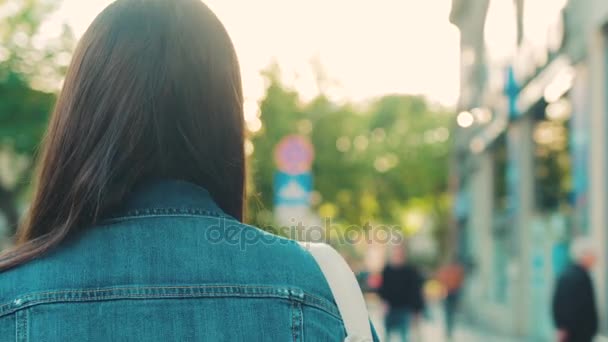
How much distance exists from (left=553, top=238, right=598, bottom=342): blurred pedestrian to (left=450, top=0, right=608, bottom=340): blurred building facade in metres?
1.20

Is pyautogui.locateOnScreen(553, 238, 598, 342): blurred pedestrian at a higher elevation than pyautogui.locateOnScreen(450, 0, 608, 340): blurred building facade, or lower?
lower

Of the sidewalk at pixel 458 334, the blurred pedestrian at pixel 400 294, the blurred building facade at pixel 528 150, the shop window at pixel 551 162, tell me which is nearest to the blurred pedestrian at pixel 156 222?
the blurred building facade at pixel 528 150

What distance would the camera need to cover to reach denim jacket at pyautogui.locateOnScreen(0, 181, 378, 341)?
4.87 feet

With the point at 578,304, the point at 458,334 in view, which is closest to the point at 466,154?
the point at 458,334

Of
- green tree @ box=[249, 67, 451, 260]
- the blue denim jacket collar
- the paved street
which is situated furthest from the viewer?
green tree @ box=[249, 67, 451, 260]

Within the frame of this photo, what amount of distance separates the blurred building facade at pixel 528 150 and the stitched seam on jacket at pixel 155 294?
914 cm

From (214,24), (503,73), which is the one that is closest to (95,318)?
(214,24)

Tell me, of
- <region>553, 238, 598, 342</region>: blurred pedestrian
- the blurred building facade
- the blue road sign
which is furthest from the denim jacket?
the blue road sign

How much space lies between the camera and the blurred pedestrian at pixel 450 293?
16.0m

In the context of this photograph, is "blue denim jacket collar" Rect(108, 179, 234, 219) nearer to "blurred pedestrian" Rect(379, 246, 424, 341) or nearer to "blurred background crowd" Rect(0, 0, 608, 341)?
"blurred background crowd" Rect(0, 0, 608, 341)

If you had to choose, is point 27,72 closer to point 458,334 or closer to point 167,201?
point 458,334

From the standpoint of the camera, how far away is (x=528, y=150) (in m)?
16.5

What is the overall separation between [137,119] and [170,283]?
30 centimetres

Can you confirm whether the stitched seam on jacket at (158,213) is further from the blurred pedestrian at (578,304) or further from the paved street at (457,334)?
the paved street at (457,334)
